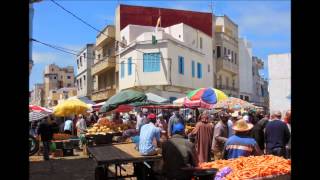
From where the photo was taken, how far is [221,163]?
21.8 ft

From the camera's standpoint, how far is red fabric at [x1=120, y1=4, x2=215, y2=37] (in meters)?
43.4

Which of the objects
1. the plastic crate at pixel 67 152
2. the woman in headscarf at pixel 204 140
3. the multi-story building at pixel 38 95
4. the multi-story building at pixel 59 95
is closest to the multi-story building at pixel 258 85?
the multi-story building at pixel 59 95

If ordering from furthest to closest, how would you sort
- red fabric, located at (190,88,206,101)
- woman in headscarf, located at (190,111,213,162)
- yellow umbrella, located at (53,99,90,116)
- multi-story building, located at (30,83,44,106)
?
multi-story building, located at (30,83,44,106), yellow umbrella, located at (53,99,90,116), red fabric, located at (190,88,206,101), woman in headscarf, located at (190,111,213,162)

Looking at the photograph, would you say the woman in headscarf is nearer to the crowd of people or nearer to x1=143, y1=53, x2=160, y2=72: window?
the crowd of people

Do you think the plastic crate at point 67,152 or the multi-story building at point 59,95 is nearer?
the plastic crate at point 67,152

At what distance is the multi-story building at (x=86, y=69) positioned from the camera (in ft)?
197

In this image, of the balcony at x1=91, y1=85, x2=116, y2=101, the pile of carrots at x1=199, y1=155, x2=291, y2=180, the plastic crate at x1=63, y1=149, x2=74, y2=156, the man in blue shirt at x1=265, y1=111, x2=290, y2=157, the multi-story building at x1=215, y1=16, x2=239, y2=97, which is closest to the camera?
the pile of carrots at x1=199, y1=155, x2=291, y2=180

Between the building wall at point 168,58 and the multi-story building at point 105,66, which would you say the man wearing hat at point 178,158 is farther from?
the multi-story building at point 105,66

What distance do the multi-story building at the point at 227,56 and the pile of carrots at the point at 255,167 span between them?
42487 mm

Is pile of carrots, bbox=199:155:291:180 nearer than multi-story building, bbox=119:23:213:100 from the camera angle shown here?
Answer: Yes

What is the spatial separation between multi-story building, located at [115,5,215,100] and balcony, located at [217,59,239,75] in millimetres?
1718

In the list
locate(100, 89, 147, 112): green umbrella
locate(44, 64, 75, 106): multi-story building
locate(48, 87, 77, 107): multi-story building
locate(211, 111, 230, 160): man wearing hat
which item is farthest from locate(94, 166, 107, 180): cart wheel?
locate(44, 64, 75, 106): multi-story building
